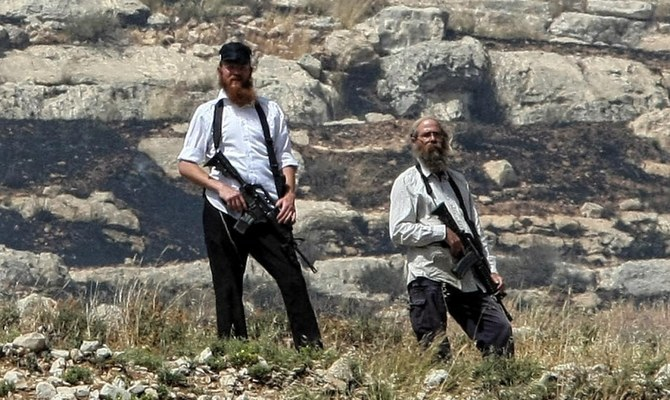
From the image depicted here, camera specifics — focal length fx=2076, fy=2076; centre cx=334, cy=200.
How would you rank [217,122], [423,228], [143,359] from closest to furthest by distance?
[143,359] → [217,122] → [423,228]

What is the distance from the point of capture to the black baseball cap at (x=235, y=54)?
9.98 m

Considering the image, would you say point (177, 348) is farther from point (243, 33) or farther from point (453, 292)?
point (243, 33)

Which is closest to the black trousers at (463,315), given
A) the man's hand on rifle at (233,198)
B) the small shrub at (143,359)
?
the man's hand on rifle at (233,198)

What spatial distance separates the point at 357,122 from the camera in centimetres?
5350

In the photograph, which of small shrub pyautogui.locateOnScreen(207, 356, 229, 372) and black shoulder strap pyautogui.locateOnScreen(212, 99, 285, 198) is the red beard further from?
small shrub pyautogui.locateOnScreen(207, 356, 229, 372)

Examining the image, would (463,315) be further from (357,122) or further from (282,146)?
(357,122)

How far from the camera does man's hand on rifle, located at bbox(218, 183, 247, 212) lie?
9742 millimetres

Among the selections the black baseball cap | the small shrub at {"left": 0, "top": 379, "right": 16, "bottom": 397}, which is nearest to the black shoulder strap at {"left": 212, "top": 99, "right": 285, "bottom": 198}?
the black baseball cap

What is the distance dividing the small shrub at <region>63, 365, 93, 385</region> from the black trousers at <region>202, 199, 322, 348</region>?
131 cm

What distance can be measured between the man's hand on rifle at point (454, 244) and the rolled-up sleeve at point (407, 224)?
0.04 m

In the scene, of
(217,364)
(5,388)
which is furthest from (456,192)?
(5,388)

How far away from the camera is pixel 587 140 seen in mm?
54969

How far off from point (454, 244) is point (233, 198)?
1.14 metres

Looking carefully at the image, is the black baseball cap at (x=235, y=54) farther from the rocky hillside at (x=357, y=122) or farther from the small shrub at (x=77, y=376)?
the rocky hillside at (x=357, y=122)
